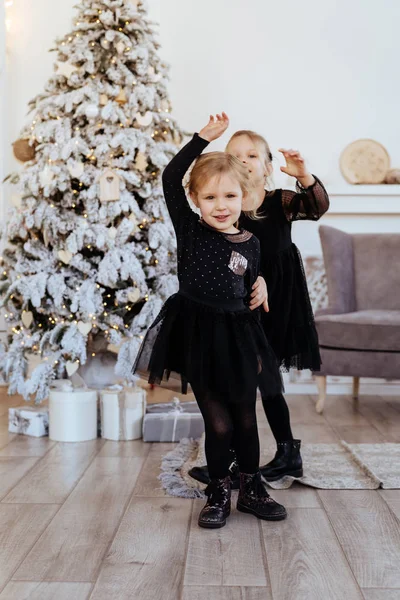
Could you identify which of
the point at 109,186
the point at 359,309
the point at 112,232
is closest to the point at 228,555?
the point at 112,232

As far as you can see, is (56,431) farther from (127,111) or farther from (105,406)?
(127,111)

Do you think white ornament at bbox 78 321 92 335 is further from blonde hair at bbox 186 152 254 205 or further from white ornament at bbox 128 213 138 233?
blonde hair at bbox 186 152 254 205

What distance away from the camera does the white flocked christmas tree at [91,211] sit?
301 centimetres

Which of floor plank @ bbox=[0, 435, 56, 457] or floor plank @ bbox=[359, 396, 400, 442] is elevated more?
floor plank @ bbox=[0, 435, 56, 457]

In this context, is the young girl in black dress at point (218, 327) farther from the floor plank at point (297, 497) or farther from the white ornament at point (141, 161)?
the white ornament at point (141, 161)

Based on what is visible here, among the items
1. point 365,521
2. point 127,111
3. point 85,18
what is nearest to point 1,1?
Answer: point 85,18

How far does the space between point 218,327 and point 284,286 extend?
1.30ft

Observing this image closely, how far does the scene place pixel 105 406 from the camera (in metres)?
2.84

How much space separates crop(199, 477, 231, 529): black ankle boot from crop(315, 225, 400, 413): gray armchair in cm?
160

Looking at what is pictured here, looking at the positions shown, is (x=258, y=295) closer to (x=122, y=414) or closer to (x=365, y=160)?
(x=122, y=414)

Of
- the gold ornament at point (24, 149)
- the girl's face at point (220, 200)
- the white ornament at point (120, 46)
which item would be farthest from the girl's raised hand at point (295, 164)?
the gold ornament at point (24, 149)

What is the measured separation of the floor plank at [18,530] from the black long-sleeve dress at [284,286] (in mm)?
795

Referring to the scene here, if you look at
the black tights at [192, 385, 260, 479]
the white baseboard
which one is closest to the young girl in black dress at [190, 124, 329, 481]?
the black tights at [192, 385, 260, 479]

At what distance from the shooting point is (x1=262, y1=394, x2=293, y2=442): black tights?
219cm
